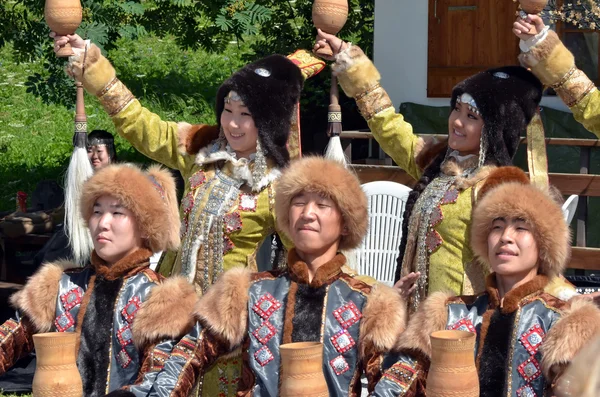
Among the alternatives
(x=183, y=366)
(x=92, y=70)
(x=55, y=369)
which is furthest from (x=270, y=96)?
(x=55, y=369)

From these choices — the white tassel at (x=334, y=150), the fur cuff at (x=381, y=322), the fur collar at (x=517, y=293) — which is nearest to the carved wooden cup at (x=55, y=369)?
the fur cuff at (x=381, y=322)

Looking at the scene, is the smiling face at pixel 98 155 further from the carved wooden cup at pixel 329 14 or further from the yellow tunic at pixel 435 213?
the carved wooden cup at pixel 329 14

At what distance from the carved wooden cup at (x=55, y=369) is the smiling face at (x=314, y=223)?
77 centimetres

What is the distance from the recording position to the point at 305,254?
10.4 ft

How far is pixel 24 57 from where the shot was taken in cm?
768

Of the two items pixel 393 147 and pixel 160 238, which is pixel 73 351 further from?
pixel 393 147

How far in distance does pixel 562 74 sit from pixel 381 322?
1324 millimetres

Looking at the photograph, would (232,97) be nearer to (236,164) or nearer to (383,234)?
(236,164)

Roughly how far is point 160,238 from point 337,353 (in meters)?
0.75

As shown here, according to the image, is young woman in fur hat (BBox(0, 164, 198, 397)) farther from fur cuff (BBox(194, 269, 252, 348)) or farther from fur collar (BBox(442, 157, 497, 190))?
fur collar (BBox(442, 157, 497, 190))

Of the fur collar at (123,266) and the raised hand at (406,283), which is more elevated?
the fur collar at (123,266)

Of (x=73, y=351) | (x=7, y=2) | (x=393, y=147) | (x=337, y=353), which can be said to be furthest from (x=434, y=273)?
(x=7, y=2)

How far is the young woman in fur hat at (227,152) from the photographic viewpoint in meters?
3.85

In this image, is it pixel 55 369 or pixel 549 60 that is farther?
pixel 549 60
